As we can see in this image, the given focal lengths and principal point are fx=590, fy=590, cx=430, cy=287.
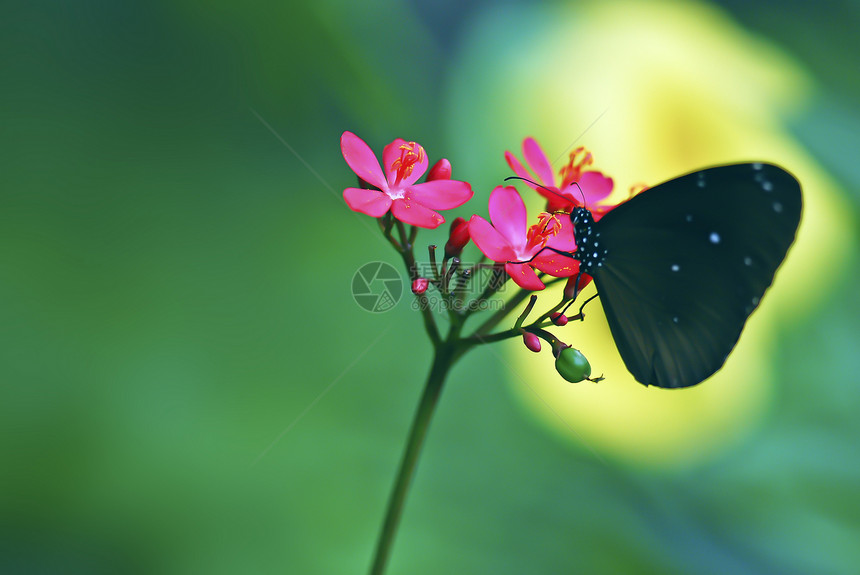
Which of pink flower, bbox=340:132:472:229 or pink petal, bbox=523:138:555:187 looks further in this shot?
pink petal, bbox=523:138:555:187

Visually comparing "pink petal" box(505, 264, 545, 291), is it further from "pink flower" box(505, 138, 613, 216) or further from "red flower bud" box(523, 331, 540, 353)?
"pink flower" box(505, 138, 613, 216)

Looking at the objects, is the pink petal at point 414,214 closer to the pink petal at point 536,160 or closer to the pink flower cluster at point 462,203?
the pink flower cluster at point 462,203

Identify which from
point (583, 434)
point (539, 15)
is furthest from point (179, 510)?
point (539, 15)

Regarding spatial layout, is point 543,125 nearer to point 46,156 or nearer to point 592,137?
point 592,137

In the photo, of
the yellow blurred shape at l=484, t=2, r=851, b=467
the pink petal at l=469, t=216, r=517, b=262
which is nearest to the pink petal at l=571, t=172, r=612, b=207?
the pink petal at l=469, t=216, r=517, b=262

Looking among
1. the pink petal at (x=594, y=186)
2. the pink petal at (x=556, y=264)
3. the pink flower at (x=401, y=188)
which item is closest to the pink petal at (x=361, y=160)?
the pink flower at (x=401, y=188)

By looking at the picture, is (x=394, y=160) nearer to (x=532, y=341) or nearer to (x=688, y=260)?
(x=532, y=341)
